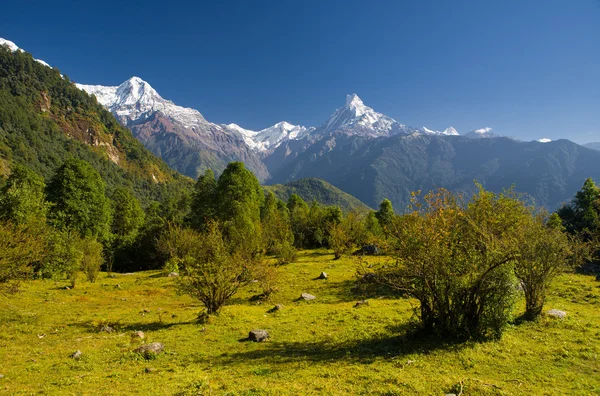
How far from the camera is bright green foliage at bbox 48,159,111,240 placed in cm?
4716

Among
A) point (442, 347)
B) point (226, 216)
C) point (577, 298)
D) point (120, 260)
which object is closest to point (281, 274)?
point (226, 216)

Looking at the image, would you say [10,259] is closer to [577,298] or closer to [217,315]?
[217,315]

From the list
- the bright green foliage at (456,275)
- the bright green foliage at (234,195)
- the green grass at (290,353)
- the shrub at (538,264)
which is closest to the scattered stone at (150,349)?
the green grass at (290,353)

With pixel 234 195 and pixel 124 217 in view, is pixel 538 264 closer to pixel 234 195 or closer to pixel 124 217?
pixel 234 195

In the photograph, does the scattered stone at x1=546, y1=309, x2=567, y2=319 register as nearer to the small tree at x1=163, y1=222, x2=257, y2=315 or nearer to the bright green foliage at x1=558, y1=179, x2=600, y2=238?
the small tree at x1=163, y1=222, x2=257, y2=315

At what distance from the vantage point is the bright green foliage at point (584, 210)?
2367 inches

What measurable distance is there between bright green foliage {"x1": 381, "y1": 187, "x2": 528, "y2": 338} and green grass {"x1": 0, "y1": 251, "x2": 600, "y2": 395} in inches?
44.5

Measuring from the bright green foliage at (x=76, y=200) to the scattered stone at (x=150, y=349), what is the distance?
40358 millimetres

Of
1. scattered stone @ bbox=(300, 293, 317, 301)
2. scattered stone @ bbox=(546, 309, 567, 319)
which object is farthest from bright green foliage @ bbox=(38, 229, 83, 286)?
scattered stone @ bbox=(546, 309, 567, 319)

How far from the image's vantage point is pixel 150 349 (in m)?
15.7

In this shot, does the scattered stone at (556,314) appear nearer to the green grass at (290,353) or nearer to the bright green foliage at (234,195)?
the green grass at (290,353)

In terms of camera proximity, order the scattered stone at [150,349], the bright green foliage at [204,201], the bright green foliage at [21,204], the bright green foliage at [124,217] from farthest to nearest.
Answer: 1. the bright green foliage at [124,217]
2. the bright green foliage at [204,201]
3. the bright green foliage at [21,204]
4. the scattered stone at [150,349]

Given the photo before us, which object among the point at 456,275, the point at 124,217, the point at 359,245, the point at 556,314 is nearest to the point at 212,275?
the point at 456,275

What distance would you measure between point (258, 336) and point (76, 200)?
1839 inches
